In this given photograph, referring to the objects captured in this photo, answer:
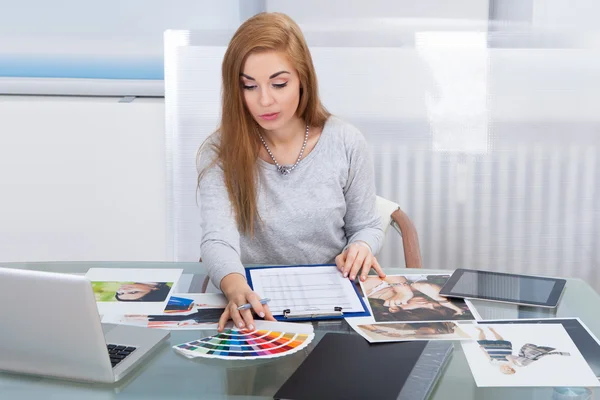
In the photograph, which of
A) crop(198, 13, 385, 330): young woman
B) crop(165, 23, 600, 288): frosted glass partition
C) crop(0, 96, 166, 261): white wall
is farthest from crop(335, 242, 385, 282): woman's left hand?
crop(0, 96, 166, 261): white wall

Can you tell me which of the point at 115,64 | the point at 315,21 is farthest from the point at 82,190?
the point at 315,21

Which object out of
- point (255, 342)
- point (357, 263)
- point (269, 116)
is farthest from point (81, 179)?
point (255, 342)

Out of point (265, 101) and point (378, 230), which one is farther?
point (378, 230)

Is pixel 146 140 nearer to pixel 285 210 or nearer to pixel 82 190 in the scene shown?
pixel 82 190

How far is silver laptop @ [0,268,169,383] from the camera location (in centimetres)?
111

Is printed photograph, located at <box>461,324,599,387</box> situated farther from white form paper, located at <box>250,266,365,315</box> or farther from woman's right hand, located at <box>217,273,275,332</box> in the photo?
woman's right hand, located at <box>217,273,275,332</box>

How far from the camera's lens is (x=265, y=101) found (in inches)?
69.5

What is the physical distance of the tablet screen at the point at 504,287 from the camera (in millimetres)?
1533

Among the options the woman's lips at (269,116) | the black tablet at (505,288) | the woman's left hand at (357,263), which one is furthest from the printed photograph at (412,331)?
the woman's lips at (269,116)

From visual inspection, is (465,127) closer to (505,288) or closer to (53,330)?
(505,288)

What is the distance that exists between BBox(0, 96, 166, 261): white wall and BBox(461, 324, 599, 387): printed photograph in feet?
5.99

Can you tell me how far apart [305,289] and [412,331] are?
29 centimetres

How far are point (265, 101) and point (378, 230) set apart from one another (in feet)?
1.52

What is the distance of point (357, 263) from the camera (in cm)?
167
